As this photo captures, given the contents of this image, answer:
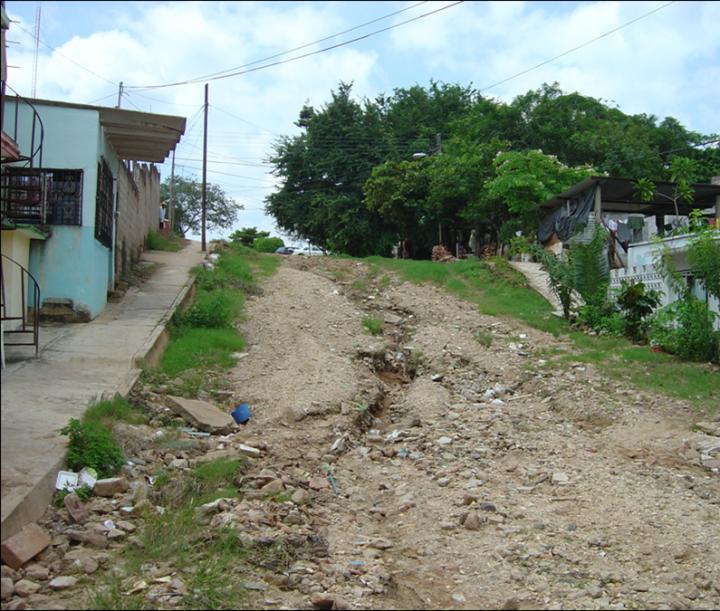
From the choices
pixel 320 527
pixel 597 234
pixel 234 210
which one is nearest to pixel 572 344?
pixel 597 234

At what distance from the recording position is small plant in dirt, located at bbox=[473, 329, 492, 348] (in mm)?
13984

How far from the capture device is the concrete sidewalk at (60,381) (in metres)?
5.57

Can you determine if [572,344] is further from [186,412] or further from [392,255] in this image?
[392,255]

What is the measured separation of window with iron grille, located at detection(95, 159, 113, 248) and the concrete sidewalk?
4.38 ft

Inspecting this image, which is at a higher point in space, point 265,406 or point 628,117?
point 628,117

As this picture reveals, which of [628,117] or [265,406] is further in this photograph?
[628,117]

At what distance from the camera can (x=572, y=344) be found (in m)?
14.0

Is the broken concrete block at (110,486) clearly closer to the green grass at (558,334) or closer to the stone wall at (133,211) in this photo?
the green grass at (558,334)

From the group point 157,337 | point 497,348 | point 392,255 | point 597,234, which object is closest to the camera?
point 157,337

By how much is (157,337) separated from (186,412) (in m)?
2.93

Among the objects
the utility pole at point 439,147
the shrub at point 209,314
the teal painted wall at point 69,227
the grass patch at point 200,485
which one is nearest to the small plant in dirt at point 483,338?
the shrub at point 209,314

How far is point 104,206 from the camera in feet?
43.8

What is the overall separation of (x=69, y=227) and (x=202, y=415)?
5.14 metres

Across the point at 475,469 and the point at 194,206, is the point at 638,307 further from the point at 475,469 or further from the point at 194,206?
the point at 194,206
